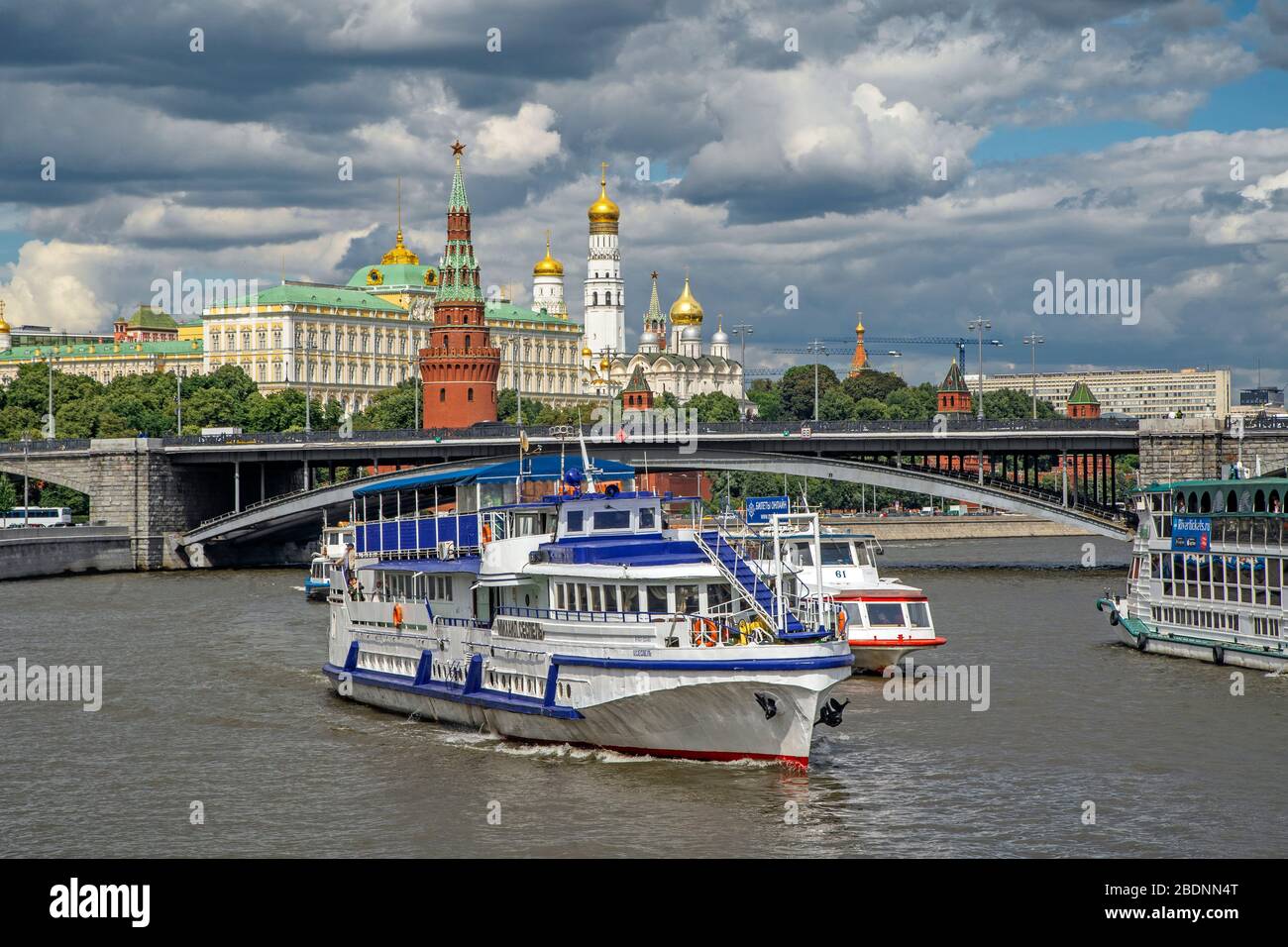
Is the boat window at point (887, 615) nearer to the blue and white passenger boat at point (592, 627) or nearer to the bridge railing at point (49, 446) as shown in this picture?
the blue and white passenger boat at point (592, 627)

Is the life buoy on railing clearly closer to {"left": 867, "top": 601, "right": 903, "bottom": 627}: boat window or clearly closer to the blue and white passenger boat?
the blue and white passenger boat

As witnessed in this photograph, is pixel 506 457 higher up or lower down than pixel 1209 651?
higher up

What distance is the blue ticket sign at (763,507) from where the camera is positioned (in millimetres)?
53500

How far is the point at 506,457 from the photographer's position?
10031 cm

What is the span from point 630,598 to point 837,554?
55.3 ft

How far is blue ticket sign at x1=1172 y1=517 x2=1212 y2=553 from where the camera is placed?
5244 centimetres

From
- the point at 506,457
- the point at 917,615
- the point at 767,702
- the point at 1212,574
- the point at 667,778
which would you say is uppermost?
the point at 506,457

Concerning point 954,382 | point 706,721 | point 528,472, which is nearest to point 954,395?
point 954,382

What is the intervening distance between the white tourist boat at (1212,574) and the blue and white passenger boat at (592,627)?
57.6 ft

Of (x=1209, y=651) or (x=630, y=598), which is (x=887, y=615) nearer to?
(x=1209, y=651)

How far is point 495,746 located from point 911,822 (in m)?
10.6

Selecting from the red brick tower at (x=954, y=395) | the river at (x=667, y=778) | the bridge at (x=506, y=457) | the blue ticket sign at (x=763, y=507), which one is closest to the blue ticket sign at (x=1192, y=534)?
the river at (x=667, y=778)
